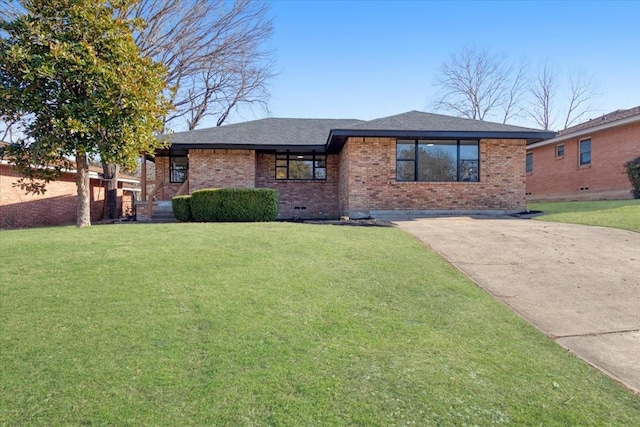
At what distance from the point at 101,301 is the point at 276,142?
12.0 m

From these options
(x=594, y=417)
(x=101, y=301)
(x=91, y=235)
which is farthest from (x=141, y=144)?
(x=594, y=417)

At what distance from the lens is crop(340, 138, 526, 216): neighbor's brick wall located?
1365cm

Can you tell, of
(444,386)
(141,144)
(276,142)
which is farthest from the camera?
Result: (276,142)

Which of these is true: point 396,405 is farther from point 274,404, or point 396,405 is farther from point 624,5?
point 624,5

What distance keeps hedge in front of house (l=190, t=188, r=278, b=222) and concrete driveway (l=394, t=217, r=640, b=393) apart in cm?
454

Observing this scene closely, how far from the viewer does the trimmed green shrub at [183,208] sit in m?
12.6

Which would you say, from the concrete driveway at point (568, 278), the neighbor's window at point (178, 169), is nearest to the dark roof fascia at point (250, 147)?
the neighbor's window at point (178, 169)

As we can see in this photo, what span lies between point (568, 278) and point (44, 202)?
18.6 metres

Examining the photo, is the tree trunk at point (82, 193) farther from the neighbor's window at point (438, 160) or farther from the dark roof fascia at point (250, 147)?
the neighbor's window at point (438, 160)

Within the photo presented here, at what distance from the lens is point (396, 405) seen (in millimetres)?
2588

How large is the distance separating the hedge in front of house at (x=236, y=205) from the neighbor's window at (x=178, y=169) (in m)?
5.76

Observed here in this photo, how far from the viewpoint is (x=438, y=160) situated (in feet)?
46.4

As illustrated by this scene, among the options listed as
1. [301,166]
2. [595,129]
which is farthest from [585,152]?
[301,166]

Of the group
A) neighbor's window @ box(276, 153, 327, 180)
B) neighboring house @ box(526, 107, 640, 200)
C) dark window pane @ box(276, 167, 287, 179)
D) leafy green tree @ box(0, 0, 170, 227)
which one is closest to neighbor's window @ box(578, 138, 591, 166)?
neighboring house @ box(526, 107, 640, 200)
